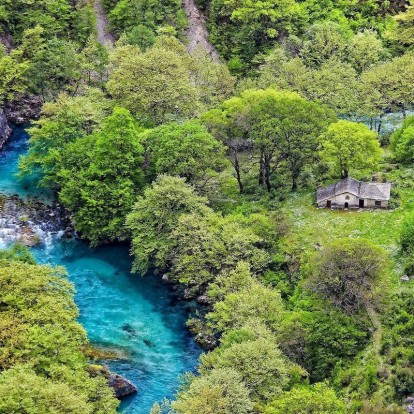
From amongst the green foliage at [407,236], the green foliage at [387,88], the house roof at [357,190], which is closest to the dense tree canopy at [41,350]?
the green foliage at [407,236]

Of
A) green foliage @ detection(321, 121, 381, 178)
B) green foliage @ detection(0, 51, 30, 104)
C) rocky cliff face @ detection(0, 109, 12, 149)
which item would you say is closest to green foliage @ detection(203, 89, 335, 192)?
green foliage @ detection(321, 121, 381, 178)

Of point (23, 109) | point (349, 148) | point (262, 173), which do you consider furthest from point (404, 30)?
point (23, 109)

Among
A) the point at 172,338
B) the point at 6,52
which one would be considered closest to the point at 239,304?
the point at 172,338

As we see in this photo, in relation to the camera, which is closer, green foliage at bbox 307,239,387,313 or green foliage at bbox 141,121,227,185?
green foliage at bbox 307,239,387,313

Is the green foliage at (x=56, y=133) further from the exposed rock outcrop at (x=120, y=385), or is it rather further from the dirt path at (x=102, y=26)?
the exposed rock outcrop at (x=120, y=385)

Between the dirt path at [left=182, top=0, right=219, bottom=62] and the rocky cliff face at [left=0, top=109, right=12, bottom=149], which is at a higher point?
the dirt path at [left=182, top=0, right=219, bottom=62]

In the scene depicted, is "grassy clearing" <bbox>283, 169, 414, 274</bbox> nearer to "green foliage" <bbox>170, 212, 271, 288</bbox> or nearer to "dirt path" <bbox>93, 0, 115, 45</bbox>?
"green foliage" <bbox>170, 212, 271, 288</bbox>

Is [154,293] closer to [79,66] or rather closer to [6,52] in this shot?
[79,66]

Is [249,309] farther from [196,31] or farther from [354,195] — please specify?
[196,31]
